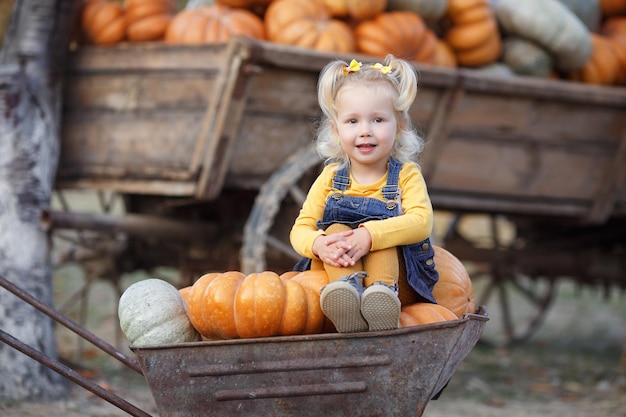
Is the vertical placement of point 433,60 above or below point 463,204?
above

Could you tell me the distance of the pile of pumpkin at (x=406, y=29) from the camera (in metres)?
5.04

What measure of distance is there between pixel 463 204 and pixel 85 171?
2.12 m

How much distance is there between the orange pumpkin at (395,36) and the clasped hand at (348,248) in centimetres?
249

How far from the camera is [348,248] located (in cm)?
267

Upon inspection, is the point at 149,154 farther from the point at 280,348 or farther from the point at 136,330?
the point at 280,348

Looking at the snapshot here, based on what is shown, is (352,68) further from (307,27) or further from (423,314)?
(307,27)

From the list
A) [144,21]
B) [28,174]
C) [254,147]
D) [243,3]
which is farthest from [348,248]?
[144,21]

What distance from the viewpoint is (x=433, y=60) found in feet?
17.5

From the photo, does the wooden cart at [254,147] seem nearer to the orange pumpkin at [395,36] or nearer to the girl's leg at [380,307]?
the orange pumpkin at [395,36]

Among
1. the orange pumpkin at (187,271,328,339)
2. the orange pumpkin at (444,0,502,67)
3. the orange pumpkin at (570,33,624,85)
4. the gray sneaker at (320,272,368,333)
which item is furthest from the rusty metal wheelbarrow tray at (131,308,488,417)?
the orange pumpkin at (570,33,624,85)

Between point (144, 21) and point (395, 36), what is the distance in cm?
140

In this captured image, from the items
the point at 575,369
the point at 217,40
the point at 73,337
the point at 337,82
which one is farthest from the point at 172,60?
the point at 575,369

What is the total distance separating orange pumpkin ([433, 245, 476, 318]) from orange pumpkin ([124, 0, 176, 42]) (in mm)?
2770

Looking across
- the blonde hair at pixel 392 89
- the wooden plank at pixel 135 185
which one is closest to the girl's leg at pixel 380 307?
the blonde hair at pixel 392 89
